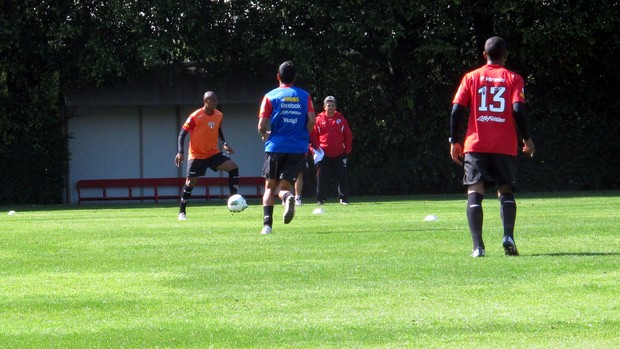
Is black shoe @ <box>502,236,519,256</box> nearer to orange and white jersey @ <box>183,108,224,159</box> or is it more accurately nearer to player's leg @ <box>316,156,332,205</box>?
orange and white jersey @ <box>183,108,224,159</box>

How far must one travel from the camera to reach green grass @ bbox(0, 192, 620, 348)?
7.06 meters

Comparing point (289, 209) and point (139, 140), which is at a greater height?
point (289, 209)

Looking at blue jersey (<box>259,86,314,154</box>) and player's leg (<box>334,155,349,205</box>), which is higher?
blue jersey (<box>259,86,314,154</box>)

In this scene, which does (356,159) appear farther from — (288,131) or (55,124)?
(288,131)

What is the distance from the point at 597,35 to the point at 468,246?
21.0 m

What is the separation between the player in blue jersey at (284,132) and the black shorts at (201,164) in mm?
5151

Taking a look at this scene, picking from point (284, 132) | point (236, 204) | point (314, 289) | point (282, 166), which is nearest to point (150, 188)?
point (236, 204)

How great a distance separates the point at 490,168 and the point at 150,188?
2477 centimetres

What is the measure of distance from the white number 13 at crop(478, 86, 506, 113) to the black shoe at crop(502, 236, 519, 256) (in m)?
1.14

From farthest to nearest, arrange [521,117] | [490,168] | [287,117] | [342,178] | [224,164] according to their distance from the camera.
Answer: [342,178] < [224,164] < [287,117] < [490,168] < [521,117]

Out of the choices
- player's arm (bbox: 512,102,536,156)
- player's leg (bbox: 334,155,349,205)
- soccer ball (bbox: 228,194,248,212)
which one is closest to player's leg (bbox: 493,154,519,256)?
player's arm (bbox: 512,102,536,156)

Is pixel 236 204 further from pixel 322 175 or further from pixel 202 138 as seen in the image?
pixel 322 175

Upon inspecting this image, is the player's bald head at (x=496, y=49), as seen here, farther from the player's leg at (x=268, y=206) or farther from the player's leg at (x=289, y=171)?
the player's leg at (x=268, y=206)

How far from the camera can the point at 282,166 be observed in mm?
15547
